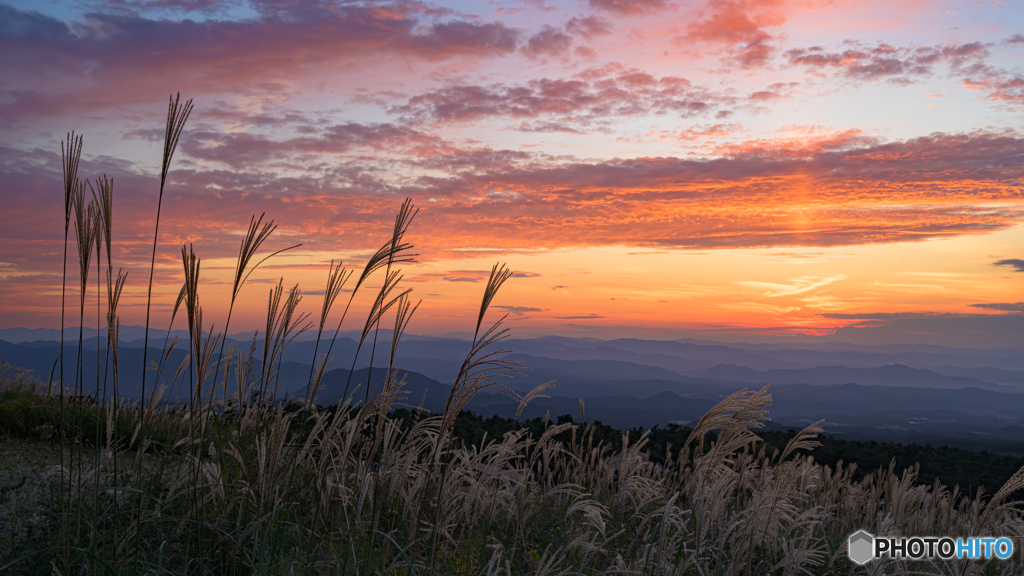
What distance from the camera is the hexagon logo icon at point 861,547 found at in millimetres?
4289

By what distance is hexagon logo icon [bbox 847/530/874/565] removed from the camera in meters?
4.29

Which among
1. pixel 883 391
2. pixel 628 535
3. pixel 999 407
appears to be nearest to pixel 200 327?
pixel 628 535

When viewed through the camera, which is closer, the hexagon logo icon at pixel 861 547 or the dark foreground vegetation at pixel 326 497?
the dark foreground vegetation at pixel 326 497

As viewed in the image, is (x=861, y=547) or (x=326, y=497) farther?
(x=861, y=547)

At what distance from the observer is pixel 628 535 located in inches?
170

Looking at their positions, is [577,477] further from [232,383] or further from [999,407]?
[999,407]

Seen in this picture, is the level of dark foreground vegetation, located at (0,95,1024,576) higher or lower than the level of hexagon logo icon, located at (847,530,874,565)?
higher

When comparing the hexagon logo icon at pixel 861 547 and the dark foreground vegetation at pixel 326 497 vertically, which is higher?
the dark foreground vegetation at pixel 326 497

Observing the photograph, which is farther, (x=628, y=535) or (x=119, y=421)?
(x=119, y=421)

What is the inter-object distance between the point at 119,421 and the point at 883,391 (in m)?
89.6

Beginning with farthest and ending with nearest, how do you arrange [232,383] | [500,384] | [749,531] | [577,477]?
[577,477] → [232,383] → [749,531] → [500,384]

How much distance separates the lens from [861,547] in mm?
4484

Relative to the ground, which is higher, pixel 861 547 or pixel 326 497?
pixel 326 497

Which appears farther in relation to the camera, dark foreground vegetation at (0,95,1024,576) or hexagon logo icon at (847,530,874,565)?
hexagon logo icon at (847,530,874,565)
